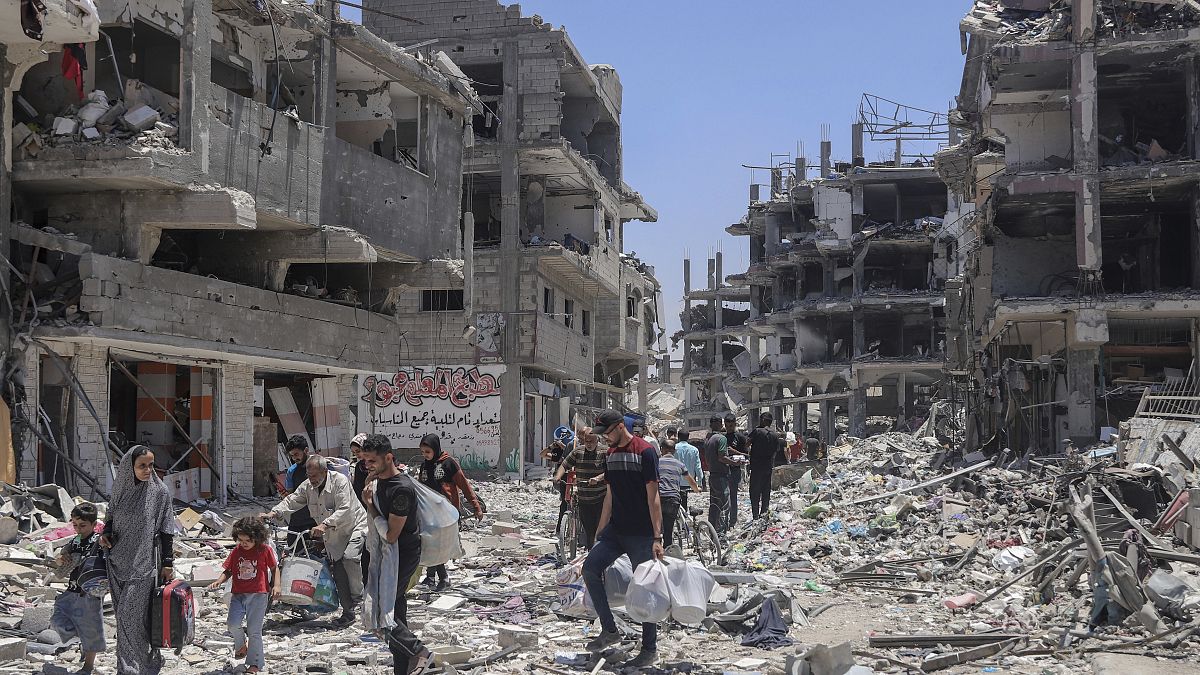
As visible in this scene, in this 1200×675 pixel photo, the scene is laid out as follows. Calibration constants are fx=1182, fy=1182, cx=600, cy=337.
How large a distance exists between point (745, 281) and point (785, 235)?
6.92m

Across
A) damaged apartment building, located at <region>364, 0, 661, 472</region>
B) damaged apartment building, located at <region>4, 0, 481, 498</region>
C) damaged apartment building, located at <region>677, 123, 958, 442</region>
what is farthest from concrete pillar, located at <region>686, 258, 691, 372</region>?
damaged apartment building, located at <region>4, 0, 481, 498</region>

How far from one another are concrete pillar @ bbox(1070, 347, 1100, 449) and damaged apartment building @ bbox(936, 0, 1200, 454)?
0.03 metres

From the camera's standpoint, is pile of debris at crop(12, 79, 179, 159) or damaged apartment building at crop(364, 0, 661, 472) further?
damaged apartment building at crop(364, 0, 661, 472)

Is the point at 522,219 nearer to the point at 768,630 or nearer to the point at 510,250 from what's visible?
the point at 510,250

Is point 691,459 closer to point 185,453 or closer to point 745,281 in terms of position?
point 185,453

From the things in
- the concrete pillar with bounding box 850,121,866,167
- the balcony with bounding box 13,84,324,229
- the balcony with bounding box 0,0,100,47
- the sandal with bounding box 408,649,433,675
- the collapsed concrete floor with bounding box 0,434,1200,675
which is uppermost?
the concrete pillar with bounding box 850,121,866,167

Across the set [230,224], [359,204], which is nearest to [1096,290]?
[359,204]

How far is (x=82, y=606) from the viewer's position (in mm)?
7387

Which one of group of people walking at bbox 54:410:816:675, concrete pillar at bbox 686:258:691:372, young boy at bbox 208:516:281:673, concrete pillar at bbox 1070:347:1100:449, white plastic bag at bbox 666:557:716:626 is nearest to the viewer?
group of people walking at bbox 54:410:816:675

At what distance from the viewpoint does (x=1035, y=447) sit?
26.6 meters

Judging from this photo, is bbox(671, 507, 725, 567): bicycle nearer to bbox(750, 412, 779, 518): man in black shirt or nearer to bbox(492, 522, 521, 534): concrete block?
bbox(750, 412, 779, 518): man in black shirt

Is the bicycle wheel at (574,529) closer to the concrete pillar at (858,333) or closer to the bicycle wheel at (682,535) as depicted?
the bicycle wheel at (682,535)

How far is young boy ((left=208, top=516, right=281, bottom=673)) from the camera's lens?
7.70 m

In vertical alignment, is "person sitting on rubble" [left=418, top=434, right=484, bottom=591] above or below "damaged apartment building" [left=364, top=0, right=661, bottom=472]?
below
